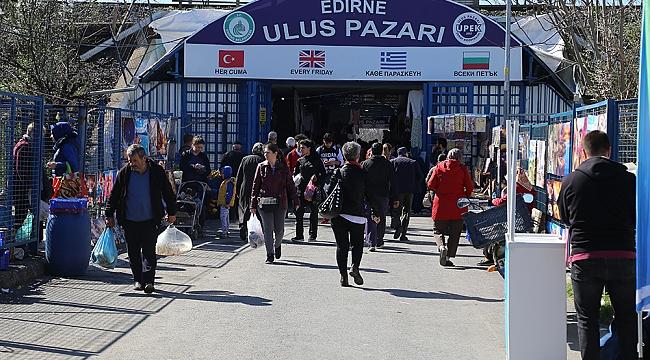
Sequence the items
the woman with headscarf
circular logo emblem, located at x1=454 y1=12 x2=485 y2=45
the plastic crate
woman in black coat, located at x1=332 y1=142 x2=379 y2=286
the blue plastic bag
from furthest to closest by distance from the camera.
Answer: circular logo emblem, located at x1=454 y1=12 x2=485 y2=45 → the woman with headscarf → woman in black coat, located at x1=332 y1=142 x2=379 y2=286 → the blue plastic bag → the plastic crate

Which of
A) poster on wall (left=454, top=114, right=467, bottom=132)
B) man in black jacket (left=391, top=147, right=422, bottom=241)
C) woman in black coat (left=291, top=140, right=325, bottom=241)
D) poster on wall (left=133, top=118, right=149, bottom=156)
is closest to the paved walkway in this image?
woman in black coat (left=291, top=140, right=325, bottom=241)

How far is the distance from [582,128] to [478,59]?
13.3m

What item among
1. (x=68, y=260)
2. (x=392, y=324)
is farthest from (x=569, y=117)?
(x=68, y=260)

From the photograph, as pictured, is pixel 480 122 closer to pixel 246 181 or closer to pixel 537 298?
pixel 246 181

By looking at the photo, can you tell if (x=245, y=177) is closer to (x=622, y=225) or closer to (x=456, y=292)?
(x=456, y=292)

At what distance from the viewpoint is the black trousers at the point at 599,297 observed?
22.5 ft

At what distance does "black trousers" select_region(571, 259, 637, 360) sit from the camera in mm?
6867

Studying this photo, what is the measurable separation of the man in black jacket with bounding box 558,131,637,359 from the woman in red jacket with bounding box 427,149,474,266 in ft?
21.6

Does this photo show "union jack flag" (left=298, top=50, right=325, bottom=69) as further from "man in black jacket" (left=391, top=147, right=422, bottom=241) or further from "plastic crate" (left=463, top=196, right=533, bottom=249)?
"plastic crate" (left=463, top=196, right=533, bottom=249)

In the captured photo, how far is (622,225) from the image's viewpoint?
6.91 metres

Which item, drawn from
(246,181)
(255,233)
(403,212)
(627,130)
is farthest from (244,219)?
(627,130)

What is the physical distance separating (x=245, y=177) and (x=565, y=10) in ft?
19.9

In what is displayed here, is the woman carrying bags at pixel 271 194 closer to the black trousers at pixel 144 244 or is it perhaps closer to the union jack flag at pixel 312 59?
the black trousers at pixel 144 244

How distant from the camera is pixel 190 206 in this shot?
53.8ft
